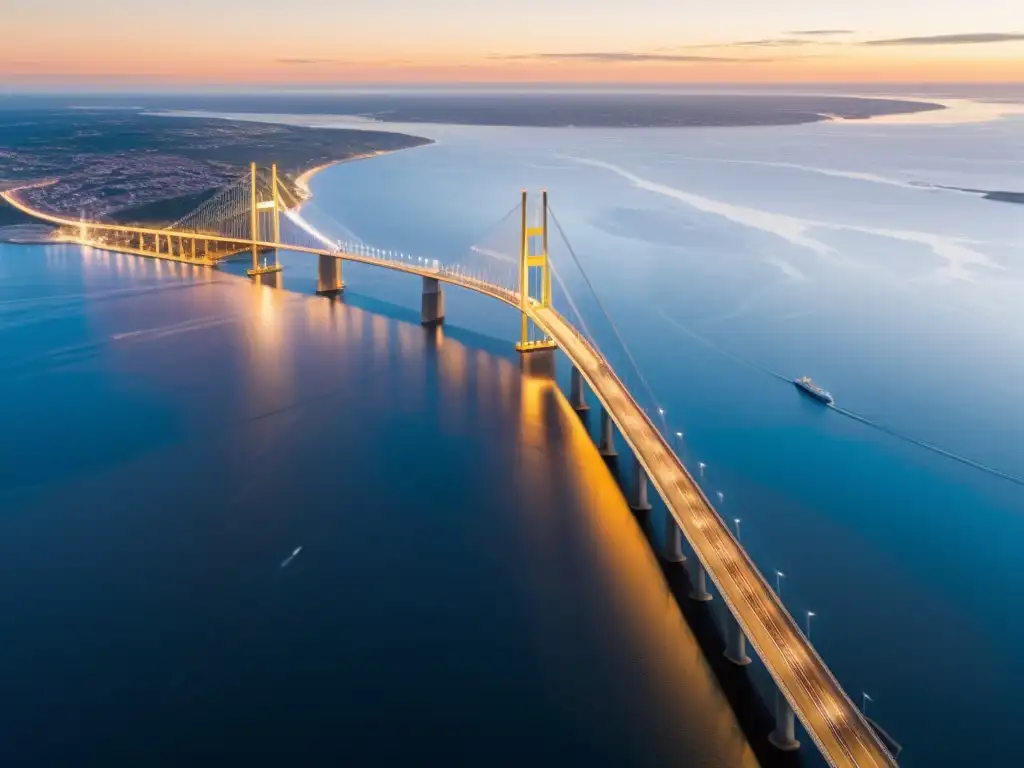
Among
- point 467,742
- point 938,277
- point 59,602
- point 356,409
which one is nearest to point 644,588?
point 467,742

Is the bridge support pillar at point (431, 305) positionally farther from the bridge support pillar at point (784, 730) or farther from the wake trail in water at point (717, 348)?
the bridge support pillar at point (784, 730)

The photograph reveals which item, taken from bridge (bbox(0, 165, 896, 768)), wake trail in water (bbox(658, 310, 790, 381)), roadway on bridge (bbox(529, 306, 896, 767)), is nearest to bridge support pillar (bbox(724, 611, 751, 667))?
bridge (bbox(0, 165, 896, 768))

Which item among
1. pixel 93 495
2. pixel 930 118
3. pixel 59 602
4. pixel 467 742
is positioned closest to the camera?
pixel 467 742

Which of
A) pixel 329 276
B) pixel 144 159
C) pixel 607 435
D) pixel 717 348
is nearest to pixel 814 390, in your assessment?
pixel 717 348

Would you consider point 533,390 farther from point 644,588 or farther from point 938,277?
point 938,277

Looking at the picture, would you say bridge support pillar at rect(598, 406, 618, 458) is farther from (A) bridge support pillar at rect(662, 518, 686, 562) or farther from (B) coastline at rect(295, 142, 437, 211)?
(B) coastline at rect(295, 142, 437, 211)

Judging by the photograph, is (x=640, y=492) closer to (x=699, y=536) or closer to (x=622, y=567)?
(x=622, y=567)

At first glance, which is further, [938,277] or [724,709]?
[938,277]

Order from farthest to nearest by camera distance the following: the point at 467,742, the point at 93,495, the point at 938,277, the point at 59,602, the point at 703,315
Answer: the point at 938,277, the point at 703,315, the point at 93,495, the point at 59,602, the point at 467,742
